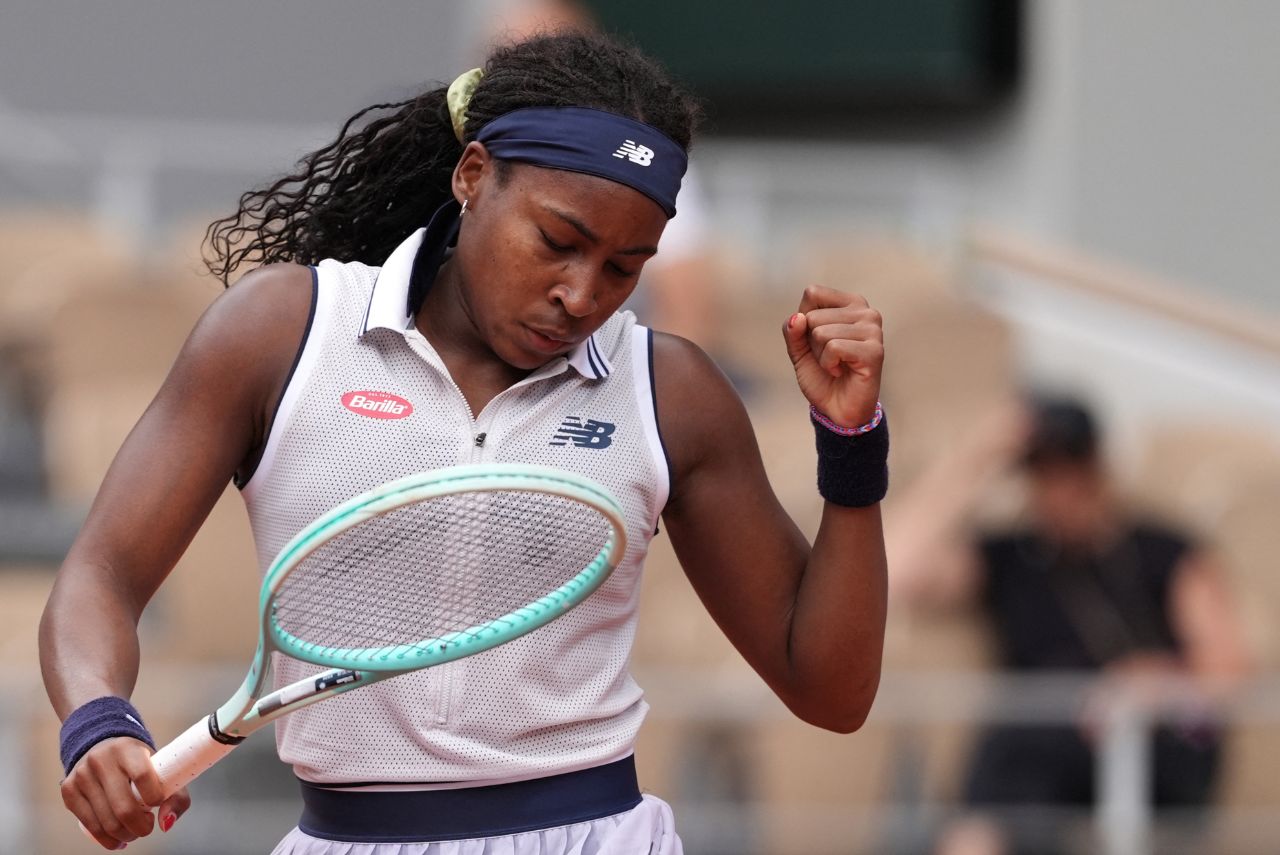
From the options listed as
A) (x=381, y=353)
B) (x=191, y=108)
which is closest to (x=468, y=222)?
(x=381, y=353)

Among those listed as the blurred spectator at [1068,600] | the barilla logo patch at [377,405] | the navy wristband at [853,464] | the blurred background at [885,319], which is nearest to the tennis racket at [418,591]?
the barilla logo patch at [377,405]

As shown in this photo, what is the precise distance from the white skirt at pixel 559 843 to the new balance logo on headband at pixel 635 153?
27.8 inches

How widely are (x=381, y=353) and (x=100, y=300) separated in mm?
4207

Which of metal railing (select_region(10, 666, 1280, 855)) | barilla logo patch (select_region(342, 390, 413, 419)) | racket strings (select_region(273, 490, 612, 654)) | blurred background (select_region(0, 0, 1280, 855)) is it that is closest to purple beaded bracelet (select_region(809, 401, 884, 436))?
racket strings (select_region(273, 490, 612, 654))

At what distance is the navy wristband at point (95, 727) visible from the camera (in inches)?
71.2

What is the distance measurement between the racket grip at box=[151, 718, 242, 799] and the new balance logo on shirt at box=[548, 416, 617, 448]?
1.57ft

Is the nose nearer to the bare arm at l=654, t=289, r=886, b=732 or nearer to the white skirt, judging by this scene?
the bare arm at l=654, t=289, r=886, b=732

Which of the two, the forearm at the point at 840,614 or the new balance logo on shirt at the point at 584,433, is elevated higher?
the new balance logo on shirt at the point at 584,433

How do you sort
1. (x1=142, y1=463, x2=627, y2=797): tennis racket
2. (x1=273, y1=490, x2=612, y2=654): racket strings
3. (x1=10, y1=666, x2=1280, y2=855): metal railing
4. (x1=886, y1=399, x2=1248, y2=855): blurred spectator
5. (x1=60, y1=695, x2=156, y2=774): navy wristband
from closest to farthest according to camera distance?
(x1=60, y1=695, x2=156, y2=774): navy wristband < (x1=142, y1=463, x2=627, y2=797): tennis racket < (x1=273, y1=490, x2=612, y2=654): racket strings < (x1=10, y1=666, x2=1280, y2=855): metal railing < (x1=886, y1=399, x2=1248, y2=855): blurred spectator

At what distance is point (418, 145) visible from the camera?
235 cm

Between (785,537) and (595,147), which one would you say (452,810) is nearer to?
(785,537)

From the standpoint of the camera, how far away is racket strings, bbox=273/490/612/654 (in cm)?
204

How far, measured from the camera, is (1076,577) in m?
5.03

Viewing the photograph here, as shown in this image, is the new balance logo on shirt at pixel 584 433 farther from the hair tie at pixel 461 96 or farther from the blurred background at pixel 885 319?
the blurred background at pixel 885 319
